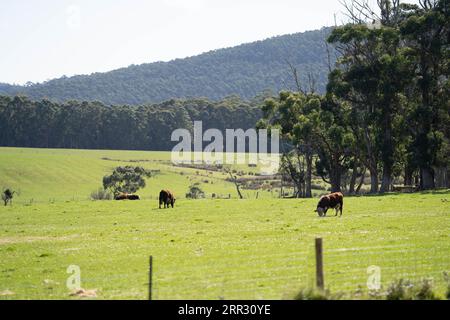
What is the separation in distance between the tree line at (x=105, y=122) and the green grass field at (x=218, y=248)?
125788mm

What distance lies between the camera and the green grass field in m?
15.8

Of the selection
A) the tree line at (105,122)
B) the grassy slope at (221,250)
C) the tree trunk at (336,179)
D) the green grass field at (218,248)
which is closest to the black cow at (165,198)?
the green grass field at (218,248)

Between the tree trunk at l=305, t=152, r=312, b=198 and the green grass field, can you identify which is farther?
the tree trunk at l=305, t=152, r=312, b=198

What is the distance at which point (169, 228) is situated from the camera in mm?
31406

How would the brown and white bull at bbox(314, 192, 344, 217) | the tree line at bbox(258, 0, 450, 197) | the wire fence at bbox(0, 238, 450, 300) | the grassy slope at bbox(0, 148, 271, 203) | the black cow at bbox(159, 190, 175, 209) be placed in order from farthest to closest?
the grassy slope at bbox(0, 148, 271, 203) < the tree line at bbox(258, 0, 450, 197) < the black cow at bbox(159, 190, 175, 209) < the brown and white bull at bbox(314, 192, 344, 217) < the wire fence at bbox(0, 238, 450, 300)

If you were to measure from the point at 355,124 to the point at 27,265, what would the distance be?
163ft

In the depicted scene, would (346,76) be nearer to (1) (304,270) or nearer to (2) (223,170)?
(1) (304,270)

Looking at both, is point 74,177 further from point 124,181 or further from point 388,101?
point 388,101

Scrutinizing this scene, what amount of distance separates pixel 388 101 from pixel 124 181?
166 ft

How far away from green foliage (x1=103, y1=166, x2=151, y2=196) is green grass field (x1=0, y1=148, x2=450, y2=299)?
158 feet

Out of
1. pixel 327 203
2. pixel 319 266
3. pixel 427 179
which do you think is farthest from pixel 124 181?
pixel 319 266

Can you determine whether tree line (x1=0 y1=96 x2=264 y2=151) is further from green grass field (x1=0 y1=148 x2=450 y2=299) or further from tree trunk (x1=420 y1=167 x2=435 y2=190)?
green grass field (x1=0 y1=148 x2=450 y2=299)

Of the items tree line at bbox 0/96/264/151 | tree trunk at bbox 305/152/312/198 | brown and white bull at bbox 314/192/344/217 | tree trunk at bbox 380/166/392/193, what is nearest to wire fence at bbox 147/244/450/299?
brown and white bull at bbox 314/192/344/217
